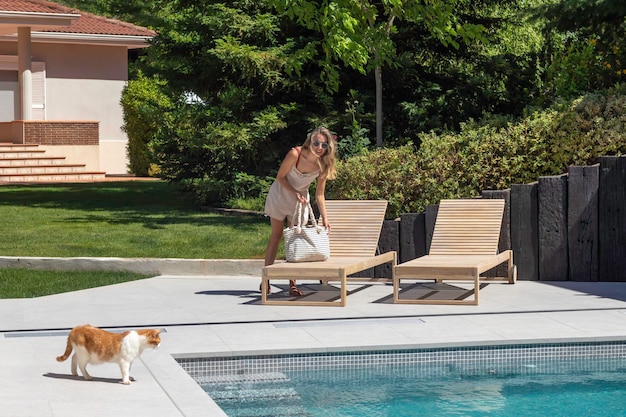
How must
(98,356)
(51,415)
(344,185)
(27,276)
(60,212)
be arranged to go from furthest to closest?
(60,212)
(344,185)
(27,276)
(98,356)
(51,415)

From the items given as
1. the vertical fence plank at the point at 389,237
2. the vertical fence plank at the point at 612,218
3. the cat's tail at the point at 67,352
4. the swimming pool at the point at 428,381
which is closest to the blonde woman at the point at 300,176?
the vertical fence plank at the point at 389,237

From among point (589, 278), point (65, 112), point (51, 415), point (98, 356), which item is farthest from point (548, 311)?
point (65, 112)

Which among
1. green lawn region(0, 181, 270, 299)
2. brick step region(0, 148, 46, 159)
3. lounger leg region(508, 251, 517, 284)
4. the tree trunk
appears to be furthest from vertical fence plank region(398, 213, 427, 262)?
brick step region(0, 148, 46, 159)

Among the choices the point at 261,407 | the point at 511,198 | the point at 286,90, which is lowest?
the point at 261,407

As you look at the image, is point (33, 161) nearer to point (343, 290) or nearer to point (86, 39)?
point (86, 39)

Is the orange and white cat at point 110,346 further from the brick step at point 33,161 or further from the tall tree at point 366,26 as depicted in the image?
the brick step at point 33,161

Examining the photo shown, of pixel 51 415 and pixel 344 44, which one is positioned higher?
pixel 344 44

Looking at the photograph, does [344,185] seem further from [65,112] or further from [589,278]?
[65,112]

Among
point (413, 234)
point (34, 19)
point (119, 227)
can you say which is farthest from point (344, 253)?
point (34, 19)

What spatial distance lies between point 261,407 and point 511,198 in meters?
6.20

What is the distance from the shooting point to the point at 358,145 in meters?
17.8

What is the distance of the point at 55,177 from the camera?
28.1 m

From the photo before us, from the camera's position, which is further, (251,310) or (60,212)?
(60,212)

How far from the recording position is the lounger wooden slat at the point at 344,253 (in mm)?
11016
